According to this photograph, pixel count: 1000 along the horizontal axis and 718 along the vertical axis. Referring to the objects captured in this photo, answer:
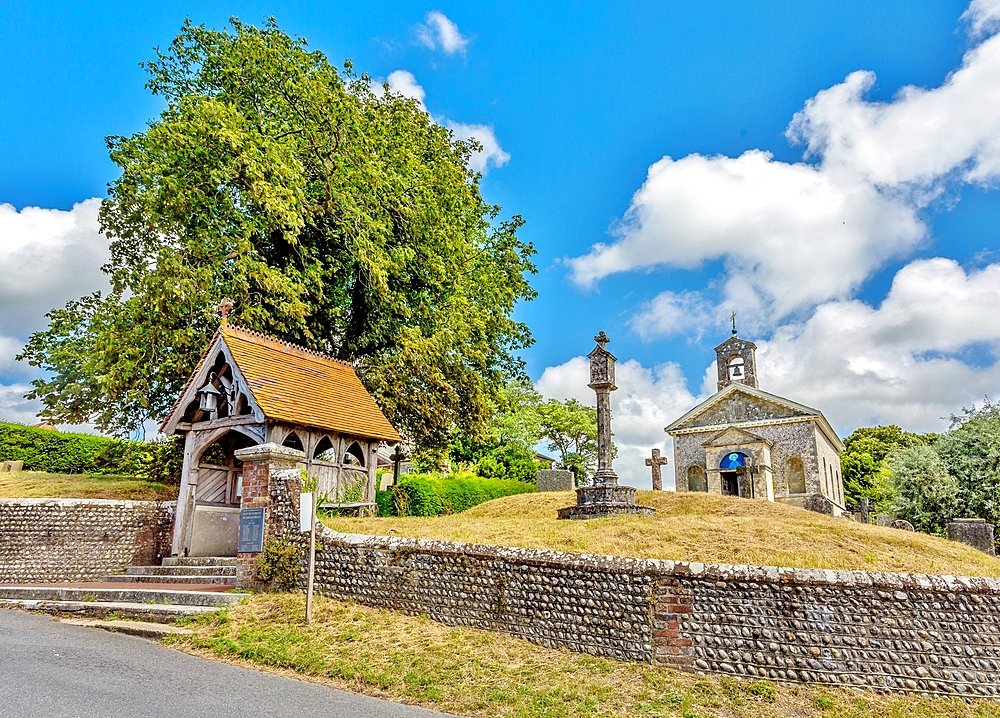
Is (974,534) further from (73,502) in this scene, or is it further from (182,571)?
(73,502)

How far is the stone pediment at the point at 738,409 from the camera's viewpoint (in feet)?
105

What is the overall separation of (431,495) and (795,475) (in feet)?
64.5

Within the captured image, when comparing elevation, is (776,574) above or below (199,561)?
above

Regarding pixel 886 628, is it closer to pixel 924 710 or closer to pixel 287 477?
pixel 924 710

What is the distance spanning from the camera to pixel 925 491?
78.9ft

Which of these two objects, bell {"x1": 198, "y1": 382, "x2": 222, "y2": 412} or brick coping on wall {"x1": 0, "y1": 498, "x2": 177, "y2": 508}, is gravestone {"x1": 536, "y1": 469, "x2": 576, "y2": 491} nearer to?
bell {"x1": 198, "y1": 382, "x2": 222, "y2": 412}

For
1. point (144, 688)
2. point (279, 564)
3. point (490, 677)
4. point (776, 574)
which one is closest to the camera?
point (144, 688)

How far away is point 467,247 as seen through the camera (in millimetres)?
22062

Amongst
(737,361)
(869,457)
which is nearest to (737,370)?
(737,361)

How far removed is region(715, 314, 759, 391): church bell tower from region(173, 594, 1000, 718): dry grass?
1118 inches

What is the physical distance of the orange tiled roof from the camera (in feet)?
47.1

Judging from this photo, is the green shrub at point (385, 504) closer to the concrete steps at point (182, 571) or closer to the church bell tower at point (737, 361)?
the concrete steps at point (182, 571)

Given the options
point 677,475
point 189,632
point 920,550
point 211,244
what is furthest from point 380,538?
point 677,475

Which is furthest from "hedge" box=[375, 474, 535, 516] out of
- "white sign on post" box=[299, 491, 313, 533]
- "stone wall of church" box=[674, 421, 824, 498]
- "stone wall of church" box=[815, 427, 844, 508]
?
"stone wall of church" box=[815, 427, 844, 508]
